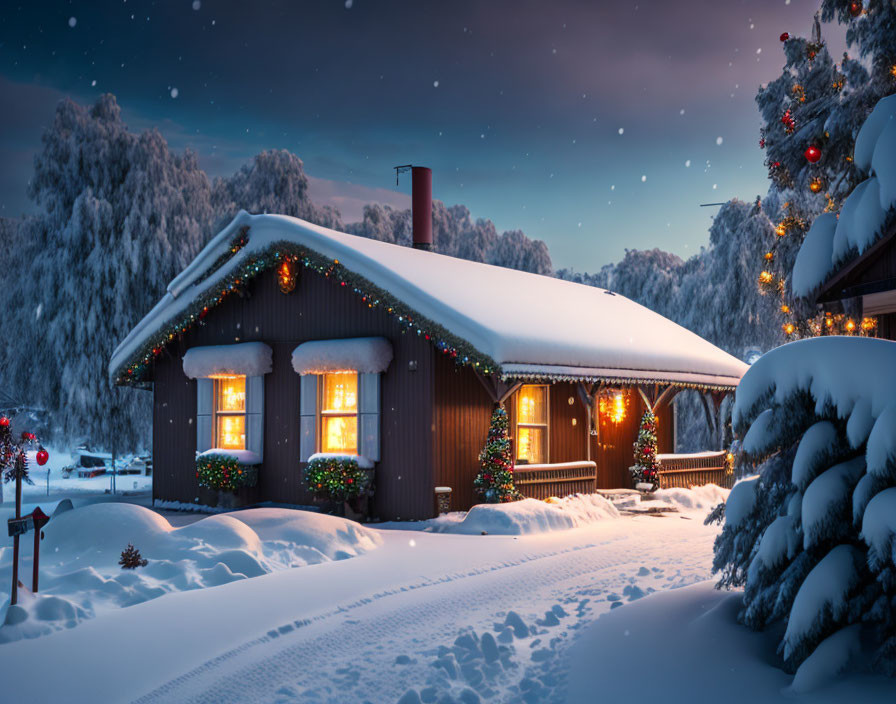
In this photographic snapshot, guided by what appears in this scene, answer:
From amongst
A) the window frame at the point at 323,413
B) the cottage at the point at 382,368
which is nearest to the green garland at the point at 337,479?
the cottage at the point at 382,368

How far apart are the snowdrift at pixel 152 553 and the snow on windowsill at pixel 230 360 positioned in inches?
200

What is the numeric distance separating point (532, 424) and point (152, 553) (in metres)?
9.27

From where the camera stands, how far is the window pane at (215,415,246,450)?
17.1 m

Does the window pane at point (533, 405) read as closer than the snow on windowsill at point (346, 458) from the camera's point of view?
No

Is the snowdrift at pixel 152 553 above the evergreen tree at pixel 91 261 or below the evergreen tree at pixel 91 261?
below

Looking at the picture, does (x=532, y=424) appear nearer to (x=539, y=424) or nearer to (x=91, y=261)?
(x=539, y=424)

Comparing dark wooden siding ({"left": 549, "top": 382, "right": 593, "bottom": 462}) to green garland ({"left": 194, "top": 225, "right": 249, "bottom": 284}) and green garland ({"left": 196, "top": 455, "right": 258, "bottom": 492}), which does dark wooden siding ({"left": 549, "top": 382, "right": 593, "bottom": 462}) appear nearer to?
green garland ({"left": 196, "top": 455, "right": 258, "bottom": 492})

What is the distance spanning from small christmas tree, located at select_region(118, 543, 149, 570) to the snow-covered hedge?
6.41 meters

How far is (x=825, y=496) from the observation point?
5004 millimetres

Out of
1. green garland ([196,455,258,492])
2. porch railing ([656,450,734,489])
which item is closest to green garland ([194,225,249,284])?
green garland ([196,455,258,492])

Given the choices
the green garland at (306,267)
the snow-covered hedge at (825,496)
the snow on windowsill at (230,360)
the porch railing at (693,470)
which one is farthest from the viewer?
the porch railing at (693,470)

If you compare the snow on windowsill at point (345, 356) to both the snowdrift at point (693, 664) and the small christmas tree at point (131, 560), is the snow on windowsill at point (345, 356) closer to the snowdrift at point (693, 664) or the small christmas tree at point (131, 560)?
the small christmas tree at point (131, 560)

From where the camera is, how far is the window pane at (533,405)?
17003mm

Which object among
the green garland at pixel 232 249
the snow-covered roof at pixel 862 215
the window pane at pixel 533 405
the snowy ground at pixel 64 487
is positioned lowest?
the snowy ground at pixel 64 487
